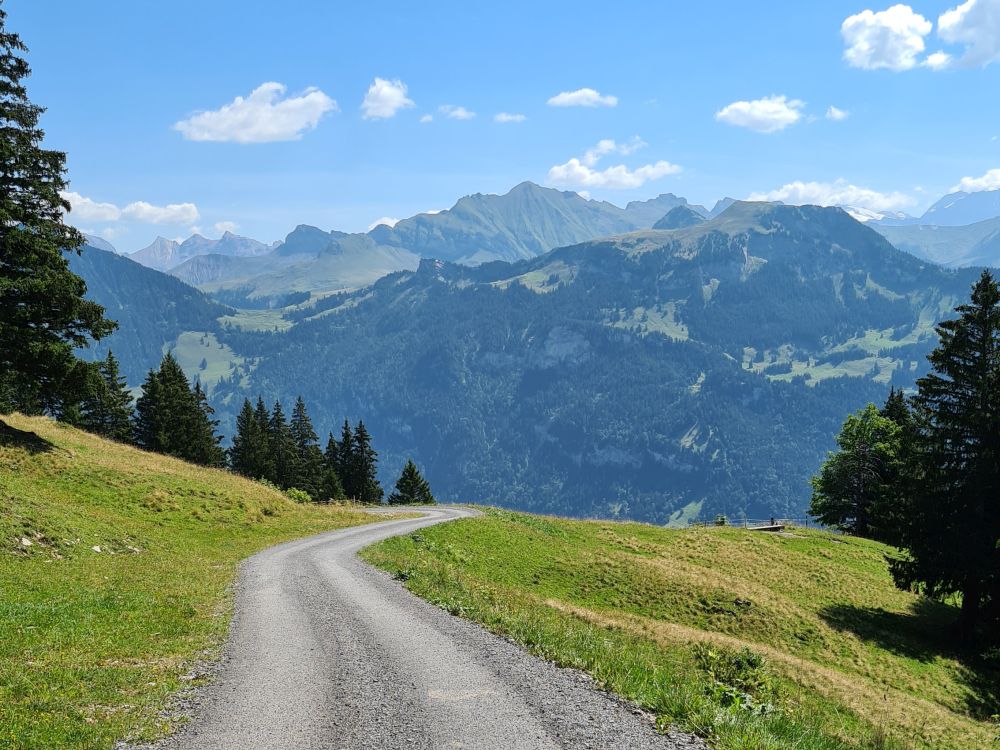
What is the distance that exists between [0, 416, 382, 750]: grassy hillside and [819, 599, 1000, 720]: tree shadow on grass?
95.6 feet

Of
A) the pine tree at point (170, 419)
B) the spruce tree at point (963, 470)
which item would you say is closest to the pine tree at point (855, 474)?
the spruce tree at point (963, 470)

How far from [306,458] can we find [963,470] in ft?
301

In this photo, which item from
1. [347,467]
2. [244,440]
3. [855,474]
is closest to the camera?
A: [855,474]

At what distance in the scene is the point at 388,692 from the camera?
11039mm

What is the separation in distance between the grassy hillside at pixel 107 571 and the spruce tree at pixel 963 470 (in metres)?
32.6

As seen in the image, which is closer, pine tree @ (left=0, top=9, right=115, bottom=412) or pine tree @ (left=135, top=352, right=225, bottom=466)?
pine tree @ (left=0, top=9, right=115, bottom=412)

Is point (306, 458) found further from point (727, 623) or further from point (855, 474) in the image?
point (727, 623)

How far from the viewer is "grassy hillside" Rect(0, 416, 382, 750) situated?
9914 millimetres

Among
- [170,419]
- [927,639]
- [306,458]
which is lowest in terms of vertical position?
[927,639]

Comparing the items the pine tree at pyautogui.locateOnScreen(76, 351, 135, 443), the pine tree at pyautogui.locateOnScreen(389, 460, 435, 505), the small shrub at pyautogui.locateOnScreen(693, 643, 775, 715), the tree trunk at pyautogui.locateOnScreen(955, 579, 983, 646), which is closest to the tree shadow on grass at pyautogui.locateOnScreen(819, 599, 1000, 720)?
the tree trunk at pyautogui.locateOnScreen(955, 579, 983, 646)

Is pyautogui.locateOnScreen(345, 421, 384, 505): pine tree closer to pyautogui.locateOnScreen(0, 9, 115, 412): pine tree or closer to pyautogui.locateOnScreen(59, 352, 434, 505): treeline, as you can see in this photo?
pyautogui.locateOnScreen(59, 352, 434, 505): treeline

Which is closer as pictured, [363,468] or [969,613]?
[969,613]

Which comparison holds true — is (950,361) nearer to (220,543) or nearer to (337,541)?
(337,541)

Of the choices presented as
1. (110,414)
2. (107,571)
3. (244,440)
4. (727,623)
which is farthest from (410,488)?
(107,571)
